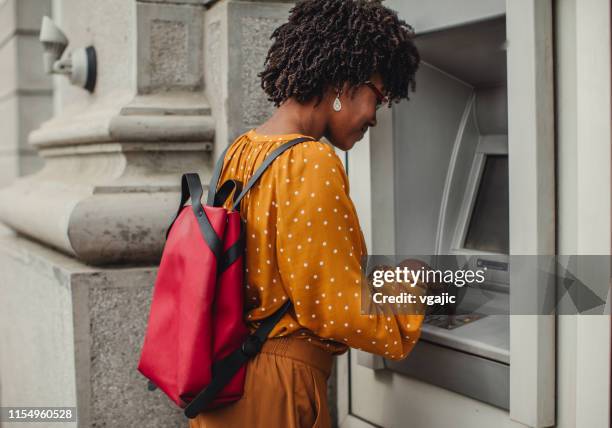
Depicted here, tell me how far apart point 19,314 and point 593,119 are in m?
2.77

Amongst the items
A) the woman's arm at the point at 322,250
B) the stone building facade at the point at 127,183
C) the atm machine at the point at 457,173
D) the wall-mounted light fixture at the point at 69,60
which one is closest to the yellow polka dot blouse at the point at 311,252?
the woman's arm at the point at 322,250

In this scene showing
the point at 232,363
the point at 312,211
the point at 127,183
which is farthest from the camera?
the point at 127,183

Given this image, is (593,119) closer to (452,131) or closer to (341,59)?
(341,59)

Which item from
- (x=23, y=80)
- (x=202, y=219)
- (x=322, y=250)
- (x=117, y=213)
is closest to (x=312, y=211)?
(x=322, y=250)

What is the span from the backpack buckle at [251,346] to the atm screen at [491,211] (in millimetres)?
898

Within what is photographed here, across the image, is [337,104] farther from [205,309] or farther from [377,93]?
[205,309]

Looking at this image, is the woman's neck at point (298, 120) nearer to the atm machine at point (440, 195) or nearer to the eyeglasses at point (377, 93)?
the eyeglasses at point (377, 93)

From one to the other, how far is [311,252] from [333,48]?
53cm

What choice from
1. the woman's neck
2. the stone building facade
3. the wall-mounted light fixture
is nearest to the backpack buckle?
the woman's neck

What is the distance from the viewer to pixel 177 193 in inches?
106

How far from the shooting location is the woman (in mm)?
1717

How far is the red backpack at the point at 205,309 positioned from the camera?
68.4 inches

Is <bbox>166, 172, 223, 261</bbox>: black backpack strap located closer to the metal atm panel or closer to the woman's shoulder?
the woman's shoulder

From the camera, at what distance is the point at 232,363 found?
5.95 ft
